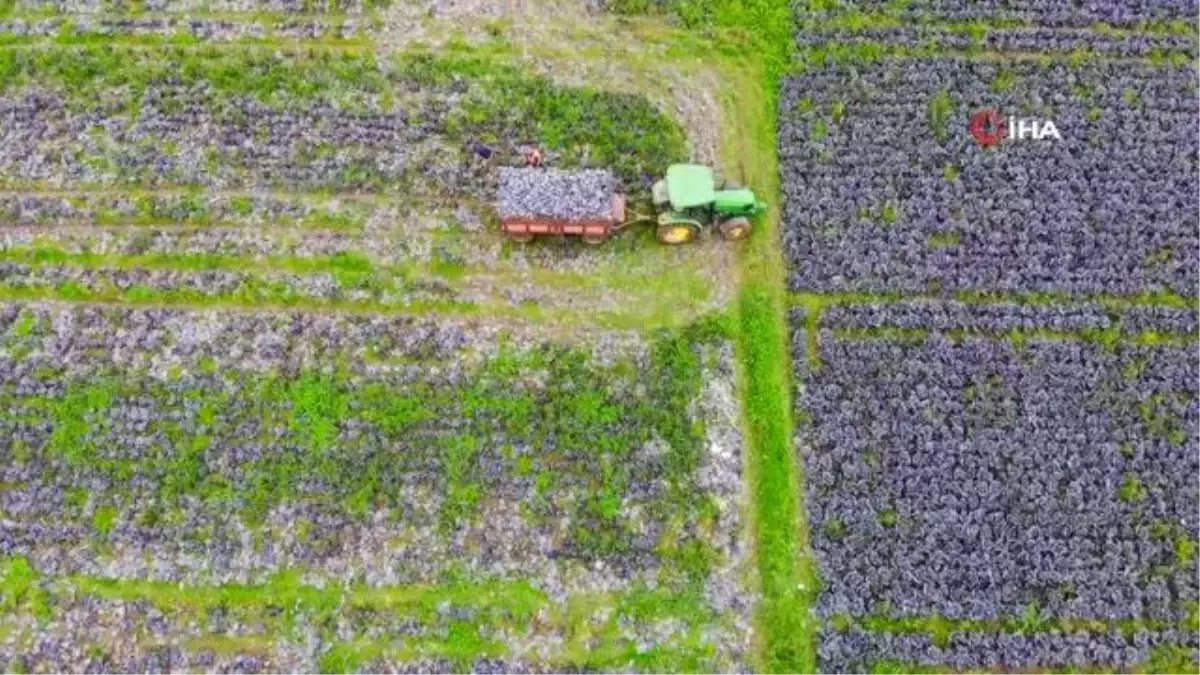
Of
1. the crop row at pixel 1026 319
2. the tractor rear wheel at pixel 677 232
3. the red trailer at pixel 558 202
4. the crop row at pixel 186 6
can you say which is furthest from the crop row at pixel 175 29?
the crop row at pixel 1026 319

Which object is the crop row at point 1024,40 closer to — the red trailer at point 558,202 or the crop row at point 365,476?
the red trailer at point 558,202

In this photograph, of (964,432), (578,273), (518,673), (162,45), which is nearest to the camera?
(518,673)

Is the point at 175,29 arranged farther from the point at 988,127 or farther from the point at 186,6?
the point at 988,127

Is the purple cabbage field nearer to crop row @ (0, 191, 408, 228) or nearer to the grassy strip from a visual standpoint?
the grassy strip

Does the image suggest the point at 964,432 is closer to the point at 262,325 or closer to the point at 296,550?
the point at 296,550

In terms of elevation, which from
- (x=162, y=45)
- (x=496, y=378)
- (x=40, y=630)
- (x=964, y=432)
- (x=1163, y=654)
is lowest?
(x=1163, y=654)

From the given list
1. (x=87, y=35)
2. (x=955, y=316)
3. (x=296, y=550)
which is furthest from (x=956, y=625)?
(x=87, y=35)

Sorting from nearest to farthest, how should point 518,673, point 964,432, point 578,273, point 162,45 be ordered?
point 518,673 < point 964,432 < point 578,273 < point 162,45
